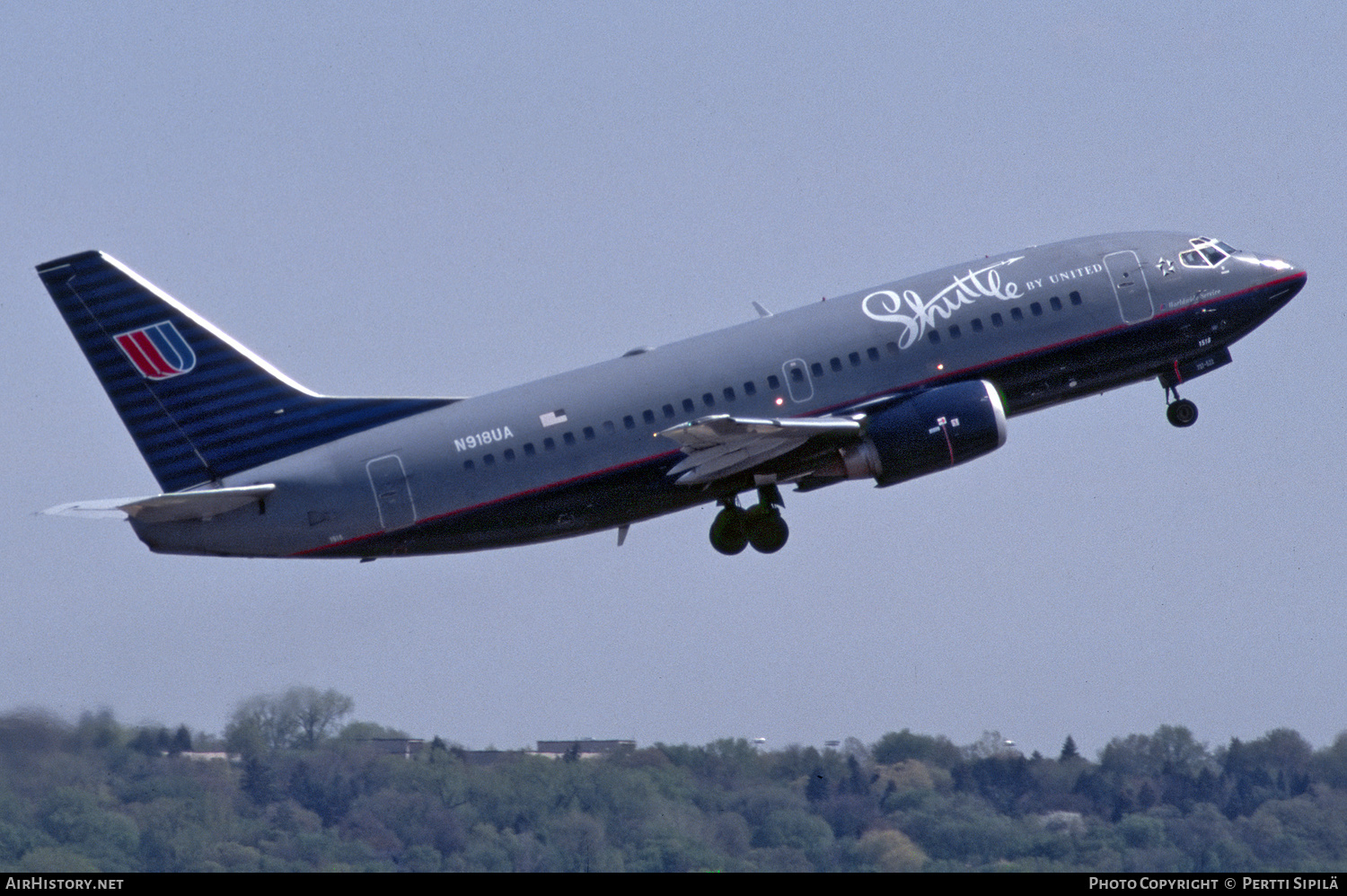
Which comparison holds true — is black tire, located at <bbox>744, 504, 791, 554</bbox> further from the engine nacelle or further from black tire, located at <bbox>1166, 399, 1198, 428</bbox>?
black tire, located at <bbox>1166, 399, 1198, 428</bbox>

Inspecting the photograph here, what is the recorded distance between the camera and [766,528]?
2484 inches

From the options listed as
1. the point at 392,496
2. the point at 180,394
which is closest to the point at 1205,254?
the point at 392,496

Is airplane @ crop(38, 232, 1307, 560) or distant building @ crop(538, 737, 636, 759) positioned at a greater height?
airplane @ crop(38, 232, 1307, 560)

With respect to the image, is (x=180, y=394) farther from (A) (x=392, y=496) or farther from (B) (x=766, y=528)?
(B) (x=766, y=528)

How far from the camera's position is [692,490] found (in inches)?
2410

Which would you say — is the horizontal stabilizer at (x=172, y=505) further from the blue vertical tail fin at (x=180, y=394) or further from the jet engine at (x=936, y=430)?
the jet engine at (x=936, y=430)

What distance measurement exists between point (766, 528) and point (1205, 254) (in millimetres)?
13550

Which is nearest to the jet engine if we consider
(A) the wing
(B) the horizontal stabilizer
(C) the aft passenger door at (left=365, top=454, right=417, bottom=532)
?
(A) the wing

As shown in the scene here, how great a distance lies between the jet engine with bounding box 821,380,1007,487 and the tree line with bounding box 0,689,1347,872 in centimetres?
985

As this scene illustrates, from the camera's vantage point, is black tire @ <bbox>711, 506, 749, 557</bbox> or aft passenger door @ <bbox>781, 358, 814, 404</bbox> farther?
black tire @ <bbox>711, 506, 749, 557</bbox>

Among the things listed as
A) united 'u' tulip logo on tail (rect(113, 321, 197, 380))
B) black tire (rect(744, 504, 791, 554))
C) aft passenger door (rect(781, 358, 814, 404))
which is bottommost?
black tire (rect(744, 504, 791, 554))

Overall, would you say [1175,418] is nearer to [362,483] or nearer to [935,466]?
[935,466]

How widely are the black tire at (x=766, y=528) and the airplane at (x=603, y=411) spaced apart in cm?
140

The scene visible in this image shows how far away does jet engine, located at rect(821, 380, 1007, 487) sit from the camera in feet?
195
